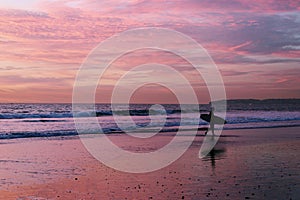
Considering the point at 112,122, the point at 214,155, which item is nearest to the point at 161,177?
Result: the point at 214,155

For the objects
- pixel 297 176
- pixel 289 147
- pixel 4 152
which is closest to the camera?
pixel 297 176

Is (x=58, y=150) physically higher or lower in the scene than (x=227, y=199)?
higher

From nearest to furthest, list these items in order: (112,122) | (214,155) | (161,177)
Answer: (161,177) → (214,155) → (112,122)

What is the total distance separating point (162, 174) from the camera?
46.5 feet

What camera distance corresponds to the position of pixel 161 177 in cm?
1362

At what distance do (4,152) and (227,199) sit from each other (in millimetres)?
13053

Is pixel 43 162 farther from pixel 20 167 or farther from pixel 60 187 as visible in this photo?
pixel 60 187

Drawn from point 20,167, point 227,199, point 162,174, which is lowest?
point 227,199

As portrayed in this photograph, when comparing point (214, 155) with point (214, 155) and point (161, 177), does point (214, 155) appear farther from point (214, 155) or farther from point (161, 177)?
point (161, 177)

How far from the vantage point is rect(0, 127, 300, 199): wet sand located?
11148 mm

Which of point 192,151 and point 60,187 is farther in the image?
point 192,151

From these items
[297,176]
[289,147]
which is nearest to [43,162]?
[297,176]

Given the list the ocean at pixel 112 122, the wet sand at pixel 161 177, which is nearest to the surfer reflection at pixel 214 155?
the wet sand at pixel 161 177

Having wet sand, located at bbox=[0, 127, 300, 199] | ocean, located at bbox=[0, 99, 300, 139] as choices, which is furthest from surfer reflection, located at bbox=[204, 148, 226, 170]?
ocean, located at bbox=[0, 99, 300, 139]
